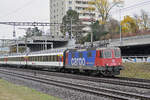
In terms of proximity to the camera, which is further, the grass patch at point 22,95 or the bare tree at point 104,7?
the bare tree at point 104,7

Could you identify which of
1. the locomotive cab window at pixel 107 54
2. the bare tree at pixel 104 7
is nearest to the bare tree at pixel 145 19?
the bare tree at pixel 104 7

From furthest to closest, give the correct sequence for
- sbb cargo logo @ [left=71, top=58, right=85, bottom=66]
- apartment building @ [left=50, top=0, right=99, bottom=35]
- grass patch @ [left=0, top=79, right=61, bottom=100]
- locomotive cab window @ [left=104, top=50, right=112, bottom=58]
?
apartment building @ [left=50, top=0, right=99, bottom=35] → sbb cargo logo @ [left=71, top=58, right=85, bottom=66] → locomotive cab window @ [left=104, top=50, right=112, bottom=58] → grass patch @ [left=0, top=79, right=61, bottom=100]

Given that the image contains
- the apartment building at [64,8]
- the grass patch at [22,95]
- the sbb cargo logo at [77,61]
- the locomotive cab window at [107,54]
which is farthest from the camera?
the apartment building at [64,8]

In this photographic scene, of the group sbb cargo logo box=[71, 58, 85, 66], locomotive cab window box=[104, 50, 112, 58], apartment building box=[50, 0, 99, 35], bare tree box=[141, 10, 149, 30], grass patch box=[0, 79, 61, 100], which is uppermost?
apartment building box=[50, 0, 99, 35]

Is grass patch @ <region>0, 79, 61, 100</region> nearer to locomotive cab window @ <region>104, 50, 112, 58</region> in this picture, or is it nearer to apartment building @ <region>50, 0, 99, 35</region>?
locomotive cab window @ <region>104, 50, 112, 58</region>

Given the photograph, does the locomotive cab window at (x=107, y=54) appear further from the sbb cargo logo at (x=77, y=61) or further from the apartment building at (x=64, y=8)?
the apartment building at (x=64, y=8)

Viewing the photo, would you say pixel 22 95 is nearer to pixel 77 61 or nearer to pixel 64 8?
pixel 77 61

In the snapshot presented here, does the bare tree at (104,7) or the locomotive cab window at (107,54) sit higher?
the bare tree at (104,7)

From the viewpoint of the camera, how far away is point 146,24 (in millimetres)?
69188

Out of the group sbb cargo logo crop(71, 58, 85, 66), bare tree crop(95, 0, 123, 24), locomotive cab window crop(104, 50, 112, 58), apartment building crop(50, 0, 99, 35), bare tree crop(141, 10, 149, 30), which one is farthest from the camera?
apartment building crop(50, 0, 99, 35)

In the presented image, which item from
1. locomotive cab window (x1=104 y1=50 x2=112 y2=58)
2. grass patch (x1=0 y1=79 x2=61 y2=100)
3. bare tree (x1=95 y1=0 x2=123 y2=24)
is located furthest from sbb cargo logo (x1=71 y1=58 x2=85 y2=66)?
bare tree (x1=95 y1=0 x2=123 y2=24)

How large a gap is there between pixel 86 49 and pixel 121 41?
27.2 m

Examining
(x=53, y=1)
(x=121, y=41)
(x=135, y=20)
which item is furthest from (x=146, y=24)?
(x=53, y=1)

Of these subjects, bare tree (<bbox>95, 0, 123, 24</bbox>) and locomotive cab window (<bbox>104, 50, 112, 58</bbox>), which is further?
bare tree (<bbox>95, 0, 123, 24</bbox>)
